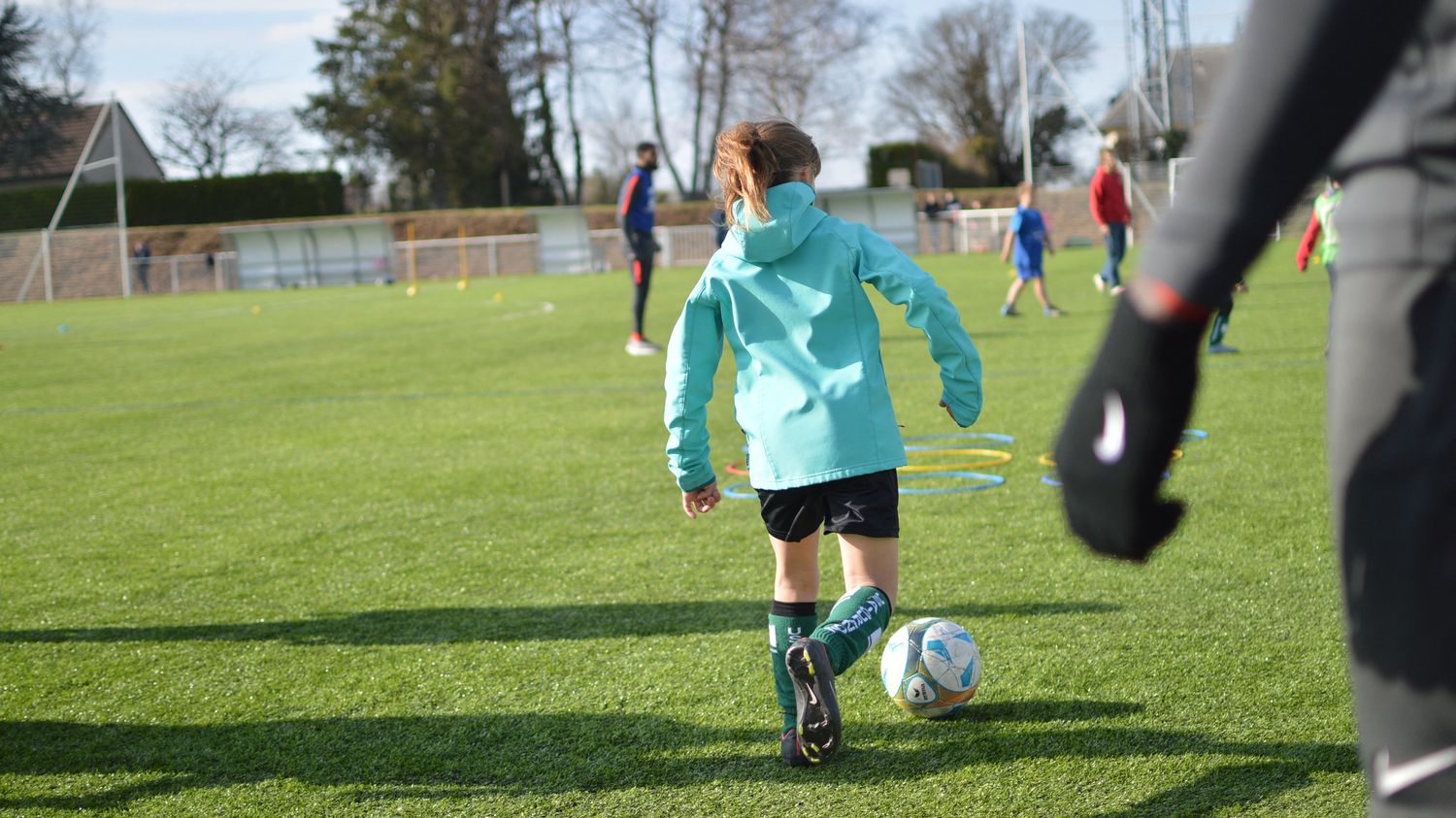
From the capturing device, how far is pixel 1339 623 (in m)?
4.39

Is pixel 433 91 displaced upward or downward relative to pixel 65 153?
upward

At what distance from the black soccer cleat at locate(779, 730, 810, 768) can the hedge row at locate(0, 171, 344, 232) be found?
177ft

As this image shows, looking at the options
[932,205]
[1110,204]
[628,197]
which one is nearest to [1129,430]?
[628,197]

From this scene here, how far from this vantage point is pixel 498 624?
16.2 ft

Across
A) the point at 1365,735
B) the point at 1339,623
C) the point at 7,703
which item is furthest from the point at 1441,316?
the point at 7,703

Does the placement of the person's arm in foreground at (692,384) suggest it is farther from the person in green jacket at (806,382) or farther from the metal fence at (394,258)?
the metal fence at (394,258)

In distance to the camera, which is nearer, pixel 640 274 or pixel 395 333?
pixel 640 274

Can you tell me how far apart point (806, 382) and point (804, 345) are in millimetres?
98

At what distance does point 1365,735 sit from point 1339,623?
343 cm

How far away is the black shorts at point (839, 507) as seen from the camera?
3463 mm

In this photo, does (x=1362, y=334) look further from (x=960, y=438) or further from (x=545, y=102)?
(x=545, y=102)

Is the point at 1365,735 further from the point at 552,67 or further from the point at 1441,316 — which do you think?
the point at 552,67

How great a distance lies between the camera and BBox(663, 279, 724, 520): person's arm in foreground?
358cm

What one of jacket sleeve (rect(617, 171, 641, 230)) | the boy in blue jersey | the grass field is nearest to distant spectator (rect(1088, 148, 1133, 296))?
the boy in blue jersey
